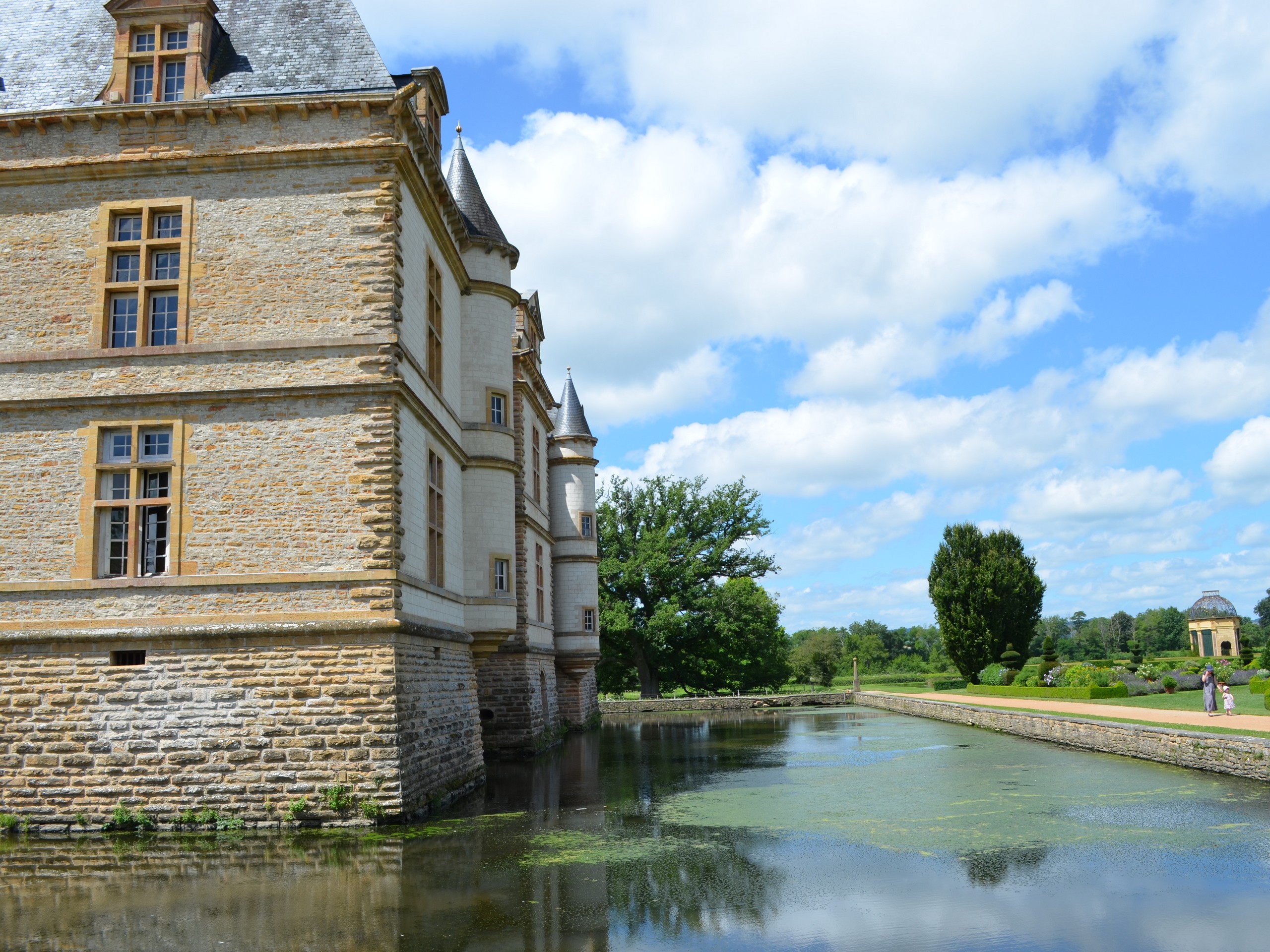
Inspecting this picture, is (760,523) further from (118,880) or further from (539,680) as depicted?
(118,880)

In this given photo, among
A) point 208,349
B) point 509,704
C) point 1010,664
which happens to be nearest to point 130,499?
point 208,349

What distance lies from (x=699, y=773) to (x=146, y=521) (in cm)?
1187

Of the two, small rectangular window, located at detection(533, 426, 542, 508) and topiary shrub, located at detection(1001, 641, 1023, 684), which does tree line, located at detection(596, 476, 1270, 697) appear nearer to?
topiary shrub, located at detection(1001, 641, 1023, 684)

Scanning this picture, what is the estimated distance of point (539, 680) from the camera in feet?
94.8

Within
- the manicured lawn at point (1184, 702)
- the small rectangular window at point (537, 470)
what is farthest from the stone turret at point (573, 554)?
the manicured lawn at point (1184, 702)

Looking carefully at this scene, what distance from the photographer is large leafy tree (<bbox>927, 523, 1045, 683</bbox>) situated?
49.8 m

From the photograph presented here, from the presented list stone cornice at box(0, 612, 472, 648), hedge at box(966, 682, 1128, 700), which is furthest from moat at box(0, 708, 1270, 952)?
hedge at box(966, 682, 1128, 700)

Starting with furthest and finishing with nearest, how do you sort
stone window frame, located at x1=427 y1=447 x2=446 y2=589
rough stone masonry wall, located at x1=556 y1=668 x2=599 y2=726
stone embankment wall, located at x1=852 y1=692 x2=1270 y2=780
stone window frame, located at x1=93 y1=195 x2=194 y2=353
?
rough stone masonry wall, located at x1=556 y1=668 x2=599 y2=726 < stone window frame, located at x1=427 y1=447 x2=446 y2=589 < stone embankment wall, located at x1=852 y1=692 x2=1270 y2=780 < stone window frame, located at x1=93 y1=195 x2=194 y2=353

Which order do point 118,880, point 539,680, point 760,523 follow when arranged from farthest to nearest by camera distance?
point 760,523, point 539,680, point 118,880

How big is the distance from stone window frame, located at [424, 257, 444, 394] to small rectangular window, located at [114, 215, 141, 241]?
4.87m

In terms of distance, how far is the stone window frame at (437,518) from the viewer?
1811 centimetres

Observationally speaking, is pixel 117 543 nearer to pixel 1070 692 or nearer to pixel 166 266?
pixel 166 266

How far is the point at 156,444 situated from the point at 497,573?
299 inches

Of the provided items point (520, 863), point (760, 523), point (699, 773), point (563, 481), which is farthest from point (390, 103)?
point (760, 523)
